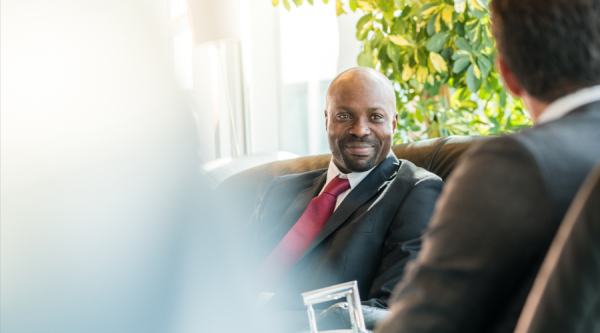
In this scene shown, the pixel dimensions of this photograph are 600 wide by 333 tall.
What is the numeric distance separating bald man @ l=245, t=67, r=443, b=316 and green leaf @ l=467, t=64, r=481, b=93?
1.64ft

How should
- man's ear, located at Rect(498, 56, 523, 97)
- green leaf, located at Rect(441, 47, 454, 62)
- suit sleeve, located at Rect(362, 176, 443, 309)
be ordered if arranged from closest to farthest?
man's ear, located at Rect(498, 56, 523, 97) → suit sleeve, located at Rect(362, 176, 443, 309) → green leaf, located at Rect(441, 47, 454, 62)

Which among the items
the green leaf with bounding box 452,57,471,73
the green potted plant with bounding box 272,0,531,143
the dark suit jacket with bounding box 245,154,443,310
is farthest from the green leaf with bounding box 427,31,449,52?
the dark suit jacket with bounding box 245,154,443,310

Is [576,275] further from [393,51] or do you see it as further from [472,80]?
[393,51]

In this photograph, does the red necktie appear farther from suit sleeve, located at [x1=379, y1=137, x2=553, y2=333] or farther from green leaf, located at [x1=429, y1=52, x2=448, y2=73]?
suit sleeve, located at [x1=379, y1=137, x2=553, y2=333]

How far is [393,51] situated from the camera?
2.47 meters

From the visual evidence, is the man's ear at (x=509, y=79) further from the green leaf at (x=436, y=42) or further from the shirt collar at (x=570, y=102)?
the green leaf at (x=436, y=42)

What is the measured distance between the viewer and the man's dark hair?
2.08ft

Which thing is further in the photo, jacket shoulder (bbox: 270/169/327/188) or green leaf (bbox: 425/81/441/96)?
green leaf (bbox: 425/81/441/96)

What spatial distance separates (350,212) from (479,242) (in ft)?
3.82

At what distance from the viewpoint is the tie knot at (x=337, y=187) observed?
1.89 meters

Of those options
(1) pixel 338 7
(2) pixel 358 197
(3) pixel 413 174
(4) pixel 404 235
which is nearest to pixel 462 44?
(1) pixel 338 7

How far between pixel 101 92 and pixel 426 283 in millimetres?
413

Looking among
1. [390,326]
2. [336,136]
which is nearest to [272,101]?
[336,136]

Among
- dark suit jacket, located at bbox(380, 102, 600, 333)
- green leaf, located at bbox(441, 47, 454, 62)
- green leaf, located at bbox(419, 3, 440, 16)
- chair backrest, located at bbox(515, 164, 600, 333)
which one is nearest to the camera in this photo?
chair backrest, located at bbox(515, 164, 600, 333)
